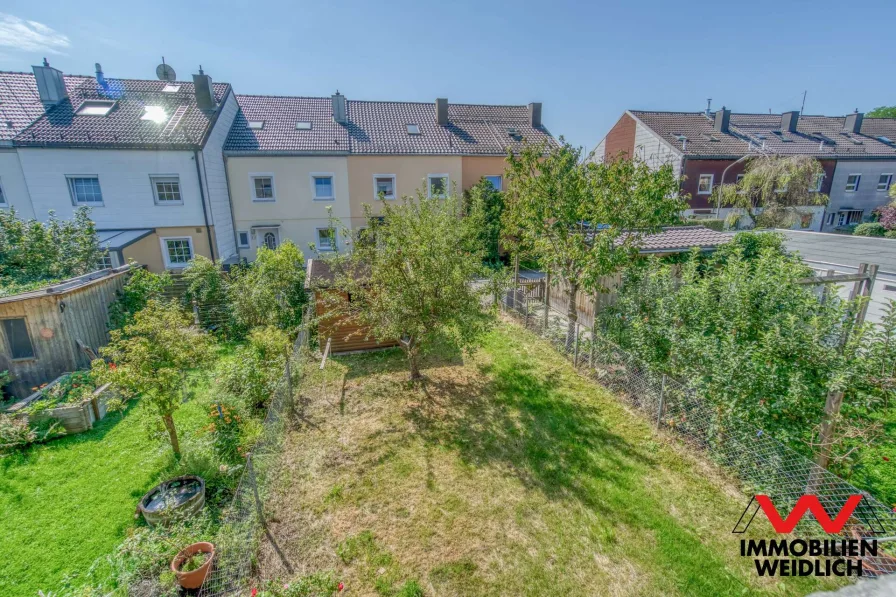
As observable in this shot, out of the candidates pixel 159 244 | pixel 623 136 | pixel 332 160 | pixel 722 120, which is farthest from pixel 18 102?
pixel 722 120

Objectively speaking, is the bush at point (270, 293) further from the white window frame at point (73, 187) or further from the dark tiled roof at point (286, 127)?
the dark tiled roof at point (286, 127)

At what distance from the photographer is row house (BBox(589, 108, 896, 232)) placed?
89.0 feet

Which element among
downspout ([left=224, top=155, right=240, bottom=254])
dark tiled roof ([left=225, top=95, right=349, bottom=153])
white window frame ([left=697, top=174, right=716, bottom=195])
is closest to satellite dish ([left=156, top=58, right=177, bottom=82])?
dark tiled roof ([left=225, top=95, right=349, bottom=153])

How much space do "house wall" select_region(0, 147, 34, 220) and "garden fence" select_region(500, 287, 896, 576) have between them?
914 inches

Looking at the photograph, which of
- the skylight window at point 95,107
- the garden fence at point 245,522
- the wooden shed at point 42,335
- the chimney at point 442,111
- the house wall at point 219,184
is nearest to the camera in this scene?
the garden fence at point 245,522

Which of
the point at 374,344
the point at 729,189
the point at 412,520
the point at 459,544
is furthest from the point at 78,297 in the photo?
the point at 729,189

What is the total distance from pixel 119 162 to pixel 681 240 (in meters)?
22.7

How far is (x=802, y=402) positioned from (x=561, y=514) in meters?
3.67

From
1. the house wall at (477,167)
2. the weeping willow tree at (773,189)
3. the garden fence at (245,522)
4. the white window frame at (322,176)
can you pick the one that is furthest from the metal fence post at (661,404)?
the weeping willow tree at (773,189)

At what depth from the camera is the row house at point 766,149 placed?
27141mm

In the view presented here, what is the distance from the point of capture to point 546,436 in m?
7.91

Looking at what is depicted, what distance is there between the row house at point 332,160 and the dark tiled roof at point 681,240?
10.2m

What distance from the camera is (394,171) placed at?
72.7ft

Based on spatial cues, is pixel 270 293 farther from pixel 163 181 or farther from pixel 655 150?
pixel 655 150
